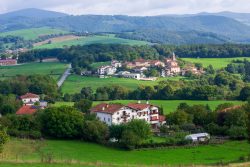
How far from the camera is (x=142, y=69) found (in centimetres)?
9900

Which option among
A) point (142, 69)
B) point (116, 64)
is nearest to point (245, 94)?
point (142, 69)

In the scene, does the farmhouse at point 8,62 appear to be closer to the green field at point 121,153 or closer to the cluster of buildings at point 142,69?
the cluster of buildings at point 142,69

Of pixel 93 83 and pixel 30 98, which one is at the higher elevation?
pixel 30 98

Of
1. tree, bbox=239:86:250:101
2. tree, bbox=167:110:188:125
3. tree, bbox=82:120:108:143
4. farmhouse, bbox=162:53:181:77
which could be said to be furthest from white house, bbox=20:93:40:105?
farmhouse, bbox=162:53:181:77

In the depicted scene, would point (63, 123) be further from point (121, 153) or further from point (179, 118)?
point (179, 118)

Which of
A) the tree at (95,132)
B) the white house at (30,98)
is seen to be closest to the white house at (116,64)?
the white house at (30,98)

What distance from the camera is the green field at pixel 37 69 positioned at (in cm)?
9806

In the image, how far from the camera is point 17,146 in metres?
36.9

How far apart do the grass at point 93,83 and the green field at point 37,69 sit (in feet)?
21.0

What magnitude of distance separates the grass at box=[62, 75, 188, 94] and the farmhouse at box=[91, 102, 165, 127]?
2426 centimetres

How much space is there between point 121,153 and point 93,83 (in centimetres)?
4903

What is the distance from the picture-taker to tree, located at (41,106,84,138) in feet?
134

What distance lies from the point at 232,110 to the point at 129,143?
11978 millimetres

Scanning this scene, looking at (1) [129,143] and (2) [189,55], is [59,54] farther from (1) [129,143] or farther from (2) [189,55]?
(1) [129,143]
